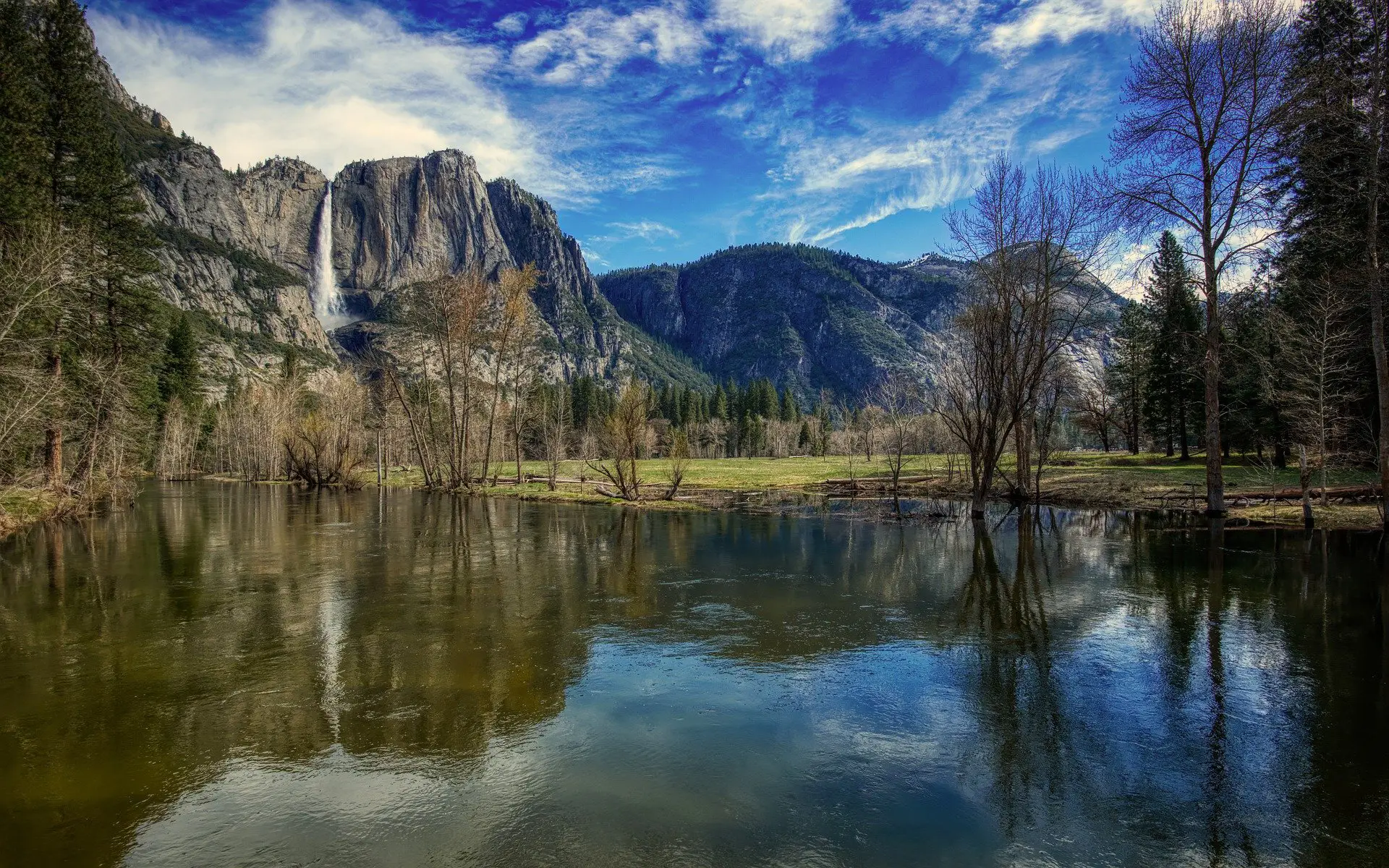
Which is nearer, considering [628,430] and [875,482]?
[628,430]

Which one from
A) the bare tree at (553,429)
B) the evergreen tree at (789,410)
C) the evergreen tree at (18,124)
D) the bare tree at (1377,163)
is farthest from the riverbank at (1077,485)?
the evergreen tree at (789,410)

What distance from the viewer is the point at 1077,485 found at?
110 feet

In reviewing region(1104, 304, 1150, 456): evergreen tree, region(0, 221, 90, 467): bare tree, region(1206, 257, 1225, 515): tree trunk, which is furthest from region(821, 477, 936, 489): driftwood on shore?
region(0, 221, 90, 467): bare tree

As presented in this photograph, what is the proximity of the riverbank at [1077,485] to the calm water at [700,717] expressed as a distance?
9.24m

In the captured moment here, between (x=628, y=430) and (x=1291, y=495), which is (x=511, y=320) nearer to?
(x=628, y=430)

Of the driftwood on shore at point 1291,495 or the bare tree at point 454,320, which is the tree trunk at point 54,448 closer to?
the bare tree at point 454,320

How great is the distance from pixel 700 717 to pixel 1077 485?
3280cm

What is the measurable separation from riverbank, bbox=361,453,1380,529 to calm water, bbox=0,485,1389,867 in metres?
9.24

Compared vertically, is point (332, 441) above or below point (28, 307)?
below

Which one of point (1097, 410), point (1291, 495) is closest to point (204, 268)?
point (1097, 410)

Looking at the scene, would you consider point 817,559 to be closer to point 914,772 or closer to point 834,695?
point 834,695

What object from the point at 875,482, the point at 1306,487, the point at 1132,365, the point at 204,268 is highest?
the point at 204,268

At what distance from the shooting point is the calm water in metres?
5.07

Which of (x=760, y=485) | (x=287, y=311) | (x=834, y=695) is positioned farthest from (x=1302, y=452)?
(x=287, y=311)
